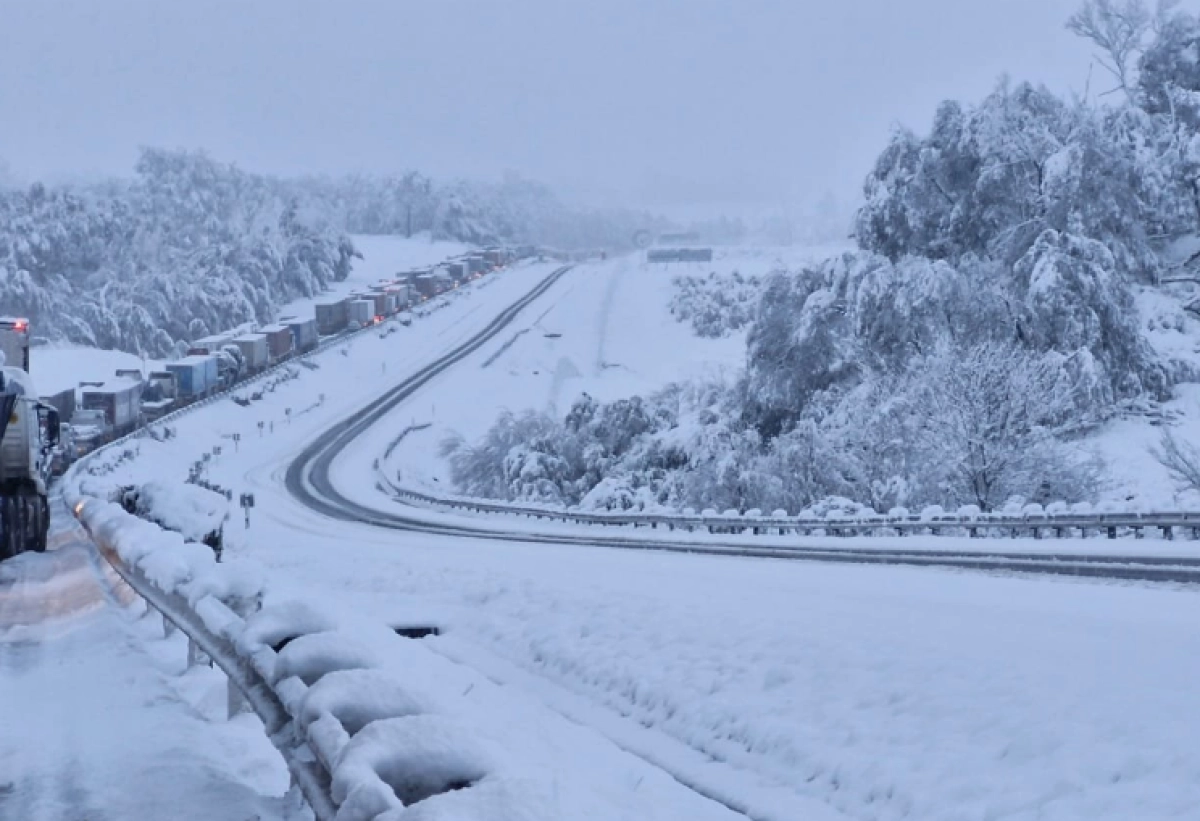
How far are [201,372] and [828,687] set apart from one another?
3139 inches

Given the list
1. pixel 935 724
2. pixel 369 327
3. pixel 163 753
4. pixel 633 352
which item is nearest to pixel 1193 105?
pixel 935 724

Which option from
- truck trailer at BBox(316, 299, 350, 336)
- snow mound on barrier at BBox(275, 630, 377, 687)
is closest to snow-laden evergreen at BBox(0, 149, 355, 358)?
truck trailer at BBox(316, 299, 350, 336)

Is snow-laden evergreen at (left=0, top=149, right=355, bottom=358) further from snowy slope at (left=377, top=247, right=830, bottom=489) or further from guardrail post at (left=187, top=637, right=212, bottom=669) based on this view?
guardrail post at (left=187, top=637, right=212, bottom=669)

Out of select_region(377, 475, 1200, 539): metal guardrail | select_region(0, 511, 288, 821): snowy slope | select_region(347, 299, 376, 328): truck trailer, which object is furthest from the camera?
select_region(347, 299, 376, 328): truck trailer

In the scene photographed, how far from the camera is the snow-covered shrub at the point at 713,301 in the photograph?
421 ft

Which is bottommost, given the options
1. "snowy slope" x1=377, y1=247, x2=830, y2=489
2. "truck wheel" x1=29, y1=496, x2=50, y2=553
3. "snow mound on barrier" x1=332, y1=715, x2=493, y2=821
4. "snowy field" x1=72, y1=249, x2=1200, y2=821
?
"snowy slope" x1=377, y1=247, x2=830, y2=489

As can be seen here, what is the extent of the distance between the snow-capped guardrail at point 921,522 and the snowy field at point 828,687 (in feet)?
24.2

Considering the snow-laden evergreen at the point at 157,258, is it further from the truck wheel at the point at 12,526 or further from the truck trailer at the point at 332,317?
the truck wheel at the point at 12,526

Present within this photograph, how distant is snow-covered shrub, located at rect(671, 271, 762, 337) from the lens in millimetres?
128250

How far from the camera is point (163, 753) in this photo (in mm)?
7770

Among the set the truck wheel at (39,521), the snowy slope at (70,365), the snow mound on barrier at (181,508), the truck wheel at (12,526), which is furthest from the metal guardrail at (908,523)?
the snowy slope at (70,365)

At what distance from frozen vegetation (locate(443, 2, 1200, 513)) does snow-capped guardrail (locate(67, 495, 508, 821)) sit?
30.4 meters

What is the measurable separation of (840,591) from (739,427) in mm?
36267

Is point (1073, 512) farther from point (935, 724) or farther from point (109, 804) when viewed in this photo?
point (109, 804)
